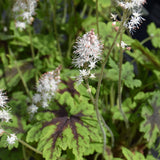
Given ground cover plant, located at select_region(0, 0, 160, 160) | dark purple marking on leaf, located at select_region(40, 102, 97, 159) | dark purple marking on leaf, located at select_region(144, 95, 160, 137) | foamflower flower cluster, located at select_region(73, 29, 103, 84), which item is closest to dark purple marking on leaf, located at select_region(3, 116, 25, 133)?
ground cover plant, located at select_region(0, 0, 160, 160)

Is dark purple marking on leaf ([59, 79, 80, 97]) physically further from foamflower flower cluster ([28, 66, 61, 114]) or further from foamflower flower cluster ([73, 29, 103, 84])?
foamflower flower cluster ([73, 29, 103, 84])

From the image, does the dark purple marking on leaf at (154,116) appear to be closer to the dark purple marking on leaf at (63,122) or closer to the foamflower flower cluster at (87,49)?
the dark purple marking on leaf at (63,122)

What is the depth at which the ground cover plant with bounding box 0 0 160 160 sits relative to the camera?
0.67 meters

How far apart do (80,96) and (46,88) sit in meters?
0.20

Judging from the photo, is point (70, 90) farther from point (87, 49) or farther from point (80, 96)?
point (87, 49)

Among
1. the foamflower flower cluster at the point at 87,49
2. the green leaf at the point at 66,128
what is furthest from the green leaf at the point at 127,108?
the foamflower flower cluster at the point at 87,49

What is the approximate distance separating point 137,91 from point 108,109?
199mm

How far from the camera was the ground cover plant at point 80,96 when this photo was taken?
2.21 ft

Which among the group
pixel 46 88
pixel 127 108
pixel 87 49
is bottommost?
pixel 127 108

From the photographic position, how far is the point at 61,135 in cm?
78

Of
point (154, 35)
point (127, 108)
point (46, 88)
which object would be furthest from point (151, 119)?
point (154, 35)

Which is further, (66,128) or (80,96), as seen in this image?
(80,96)

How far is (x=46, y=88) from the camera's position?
32.6 inches

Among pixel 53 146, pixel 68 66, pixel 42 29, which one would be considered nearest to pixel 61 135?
pixel 53 146
